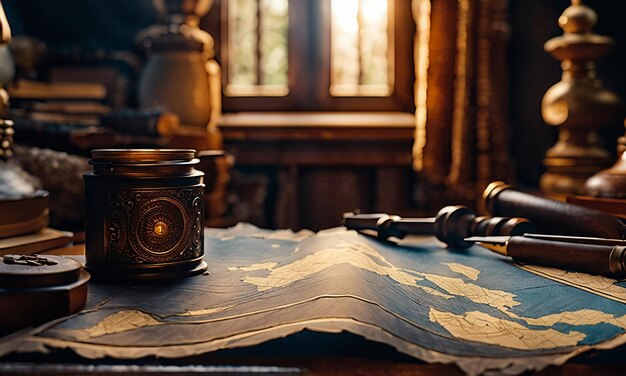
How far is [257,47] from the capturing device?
3.53 metres

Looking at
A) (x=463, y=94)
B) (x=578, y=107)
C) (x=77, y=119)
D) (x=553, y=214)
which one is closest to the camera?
(x=553, y=214)

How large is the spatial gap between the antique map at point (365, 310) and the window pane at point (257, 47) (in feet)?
8.04

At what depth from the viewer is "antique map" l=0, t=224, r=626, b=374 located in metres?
0.73

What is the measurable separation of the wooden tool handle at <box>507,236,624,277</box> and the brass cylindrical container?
23.5 inches

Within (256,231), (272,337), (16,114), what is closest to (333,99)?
(16,114)

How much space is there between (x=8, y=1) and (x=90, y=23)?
406mm

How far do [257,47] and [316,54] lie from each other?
323mm

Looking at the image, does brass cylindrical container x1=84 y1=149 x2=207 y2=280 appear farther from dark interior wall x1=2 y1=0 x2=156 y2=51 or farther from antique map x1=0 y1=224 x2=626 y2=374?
dark interior wall x1=2 y1=0 x2=156 y2=51

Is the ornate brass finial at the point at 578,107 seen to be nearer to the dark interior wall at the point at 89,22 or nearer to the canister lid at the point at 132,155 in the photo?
the canister lid at the point at 132,155

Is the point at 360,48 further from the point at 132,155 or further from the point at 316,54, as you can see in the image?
the point at 132,155

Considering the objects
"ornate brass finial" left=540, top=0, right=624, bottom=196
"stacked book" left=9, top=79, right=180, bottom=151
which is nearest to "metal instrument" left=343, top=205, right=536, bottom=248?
"ornate brass finial" left=540, top=0, right=624, bottom=196

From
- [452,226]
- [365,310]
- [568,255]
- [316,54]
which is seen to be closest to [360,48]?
[316,54]

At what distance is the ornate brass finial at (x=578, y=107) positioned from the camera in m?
1.96

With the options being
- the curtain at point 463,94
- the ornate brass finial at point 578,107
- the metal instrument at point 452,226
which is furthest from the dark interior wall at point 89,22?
the metal instrument at point 452,226
